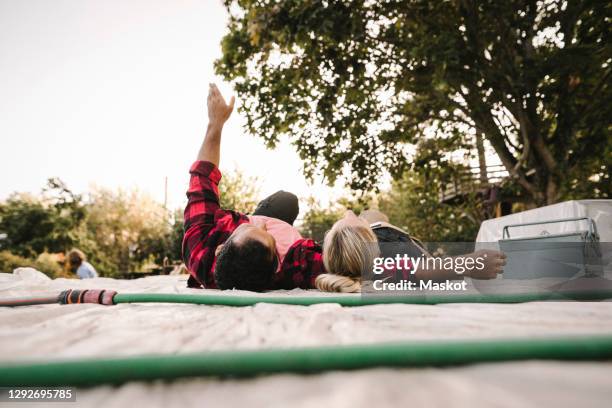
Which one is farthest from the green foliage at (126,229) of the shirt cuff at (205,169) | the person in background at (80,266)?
the shirt cuff at (205,169)

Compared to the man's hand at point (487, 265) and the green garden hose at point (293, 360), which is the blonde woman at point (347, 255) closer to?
the man's hand at point (487, 265)

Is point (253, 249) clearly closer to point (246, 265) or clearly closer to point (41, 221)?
point (246, 265)

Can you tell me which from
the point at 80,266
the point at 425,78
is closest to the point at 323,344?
the point at 425,78

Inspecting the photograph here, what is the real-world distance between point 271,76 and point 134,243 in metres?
12.0

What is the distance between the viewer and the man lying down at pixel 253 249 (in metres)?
1.65

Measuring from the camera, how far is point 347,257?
65.9 inches

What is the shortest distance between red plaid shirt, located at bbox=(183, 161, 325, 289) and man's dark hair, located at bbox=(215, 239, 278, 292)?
195 millimetres

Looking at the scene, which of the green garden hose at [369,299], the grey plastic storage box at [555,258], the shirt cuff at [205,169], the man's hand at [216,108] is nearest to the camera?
the green garden hose at [369,299]

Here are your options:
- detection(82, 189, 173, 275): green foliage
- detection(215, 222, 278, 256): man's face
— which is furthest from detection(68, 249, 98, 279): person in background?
detection(82, 189, 173, 275): green foliage

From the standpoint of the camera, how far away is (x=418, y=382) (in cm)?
41

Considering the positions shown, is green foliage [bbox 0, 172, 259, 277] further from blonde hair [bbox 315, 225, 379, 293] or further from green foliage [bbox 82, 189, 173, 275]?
blonde hair [bbox 315, 225, 379, 293]

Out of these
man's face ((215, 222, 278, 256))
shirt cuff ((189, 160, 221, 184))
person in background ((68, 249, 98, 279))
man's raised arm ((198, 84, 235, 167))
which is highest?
man's raised arm ((198, 84, 235, 167))

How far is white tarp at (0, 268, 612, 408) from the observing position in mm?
384

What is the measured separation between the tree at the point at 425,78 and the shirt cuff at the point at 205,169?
2.39 metres
